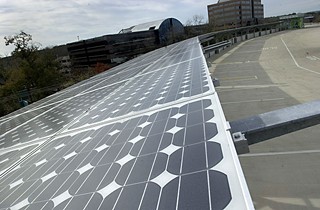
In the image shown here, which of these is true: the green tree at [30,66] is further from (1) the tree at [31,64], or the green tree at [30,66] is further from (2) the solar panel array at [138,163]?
(2) the solar panel array at [138,163]

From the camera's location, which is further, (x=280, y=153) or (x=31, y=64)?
(x=31, y=64)

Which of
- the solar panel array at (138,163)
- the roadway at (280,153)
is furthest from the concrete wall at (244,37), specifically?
the solar panel array at (138,163)

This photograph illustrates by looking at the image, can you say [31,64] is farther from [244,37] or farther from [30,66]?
[244,37]

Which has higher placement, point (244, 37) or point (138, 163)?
point (138, 163)

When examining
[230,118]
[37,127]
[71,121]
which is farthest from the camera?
[230,118]

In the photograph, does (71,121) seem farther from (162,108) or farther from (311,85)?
(311,85)

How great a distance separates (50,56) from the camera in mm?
37781

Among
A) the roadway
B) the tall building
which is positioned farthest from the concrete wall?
the tall building

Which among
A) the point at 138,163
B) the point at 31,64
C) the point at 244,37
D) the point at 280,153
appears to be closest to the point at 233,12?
the point at 244,37

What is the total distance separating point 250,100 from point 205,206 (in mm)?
15732

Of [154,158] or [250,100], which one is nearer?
[154,158]

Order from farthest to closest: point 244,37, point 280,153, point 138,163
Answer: point 244,37 < point 280,153 < point 138,163

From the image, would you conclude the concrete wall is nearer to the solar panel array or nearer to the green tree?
the green tree

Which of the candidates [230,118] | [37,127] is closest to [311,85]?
[230,118]
